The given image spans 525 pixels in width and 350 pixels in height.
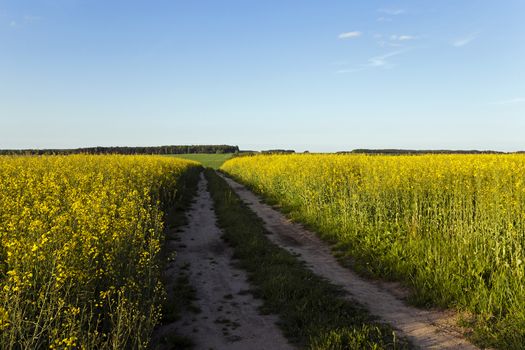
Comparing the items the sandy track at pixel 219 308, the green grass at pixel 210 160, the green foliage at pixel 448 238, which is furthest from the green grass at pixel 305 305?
the green grass at pixel 210 160

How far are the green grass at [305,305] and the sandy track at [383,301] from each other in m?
0.35

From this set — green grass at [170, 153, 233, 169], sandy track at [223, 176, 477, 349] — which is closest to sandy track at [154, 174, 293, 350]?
sandy track at [223, 176, 477, 349]

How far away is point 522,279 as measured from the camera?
22.2 ft

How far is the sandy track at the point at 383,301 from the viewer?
19.5ft

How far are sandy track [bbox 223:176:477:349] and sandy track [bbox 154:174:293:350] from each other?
2.07 meters

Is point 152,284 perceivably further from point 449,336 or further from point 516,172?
point 516,172

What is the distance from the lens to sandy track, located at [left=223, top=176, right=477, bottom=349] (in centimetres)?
595

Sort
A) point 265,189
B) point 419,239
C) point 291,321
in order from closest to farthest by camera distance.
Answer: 1. point 291,321
2. point 419,239
3. point 265,189

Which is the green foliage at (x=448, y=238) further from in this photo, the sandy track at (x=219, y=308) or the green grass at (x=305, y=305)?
the sandy track at (x=219, y=308)

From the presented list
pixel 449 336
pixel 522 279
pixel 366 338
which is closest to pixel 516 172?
pixel 522 279

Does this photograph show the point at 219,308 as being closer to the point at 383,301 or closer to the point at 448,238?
the point at 383,301

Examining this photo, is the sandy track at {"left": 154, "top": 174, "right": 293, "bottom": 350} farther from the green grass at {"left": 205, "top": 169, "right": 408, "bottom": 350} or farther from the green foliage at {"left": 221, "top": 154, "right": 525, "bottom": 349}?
the green foliage at {"left": 221, "top": 154, "right": 525, "bottom": 349}

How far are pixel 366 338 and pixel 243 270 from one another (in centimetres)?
456

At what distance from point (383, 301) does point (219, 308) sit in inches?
135
